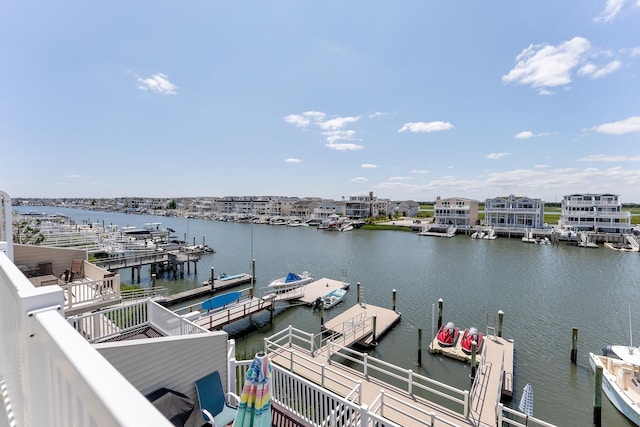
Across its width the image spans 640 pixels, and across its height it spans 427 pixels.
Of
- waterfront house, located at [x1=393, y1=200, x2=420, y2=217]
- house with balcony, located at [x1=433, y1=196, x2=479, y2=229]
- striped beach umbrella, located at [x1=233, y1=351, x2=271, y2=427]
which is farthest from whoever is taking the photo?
waterfront house, located at [x1=393, y1=200, x2=420, y2=217]

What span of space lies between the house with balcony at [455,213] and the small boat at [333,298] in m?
42.4

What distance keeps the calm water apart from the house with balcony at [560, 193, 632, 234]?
10053mm

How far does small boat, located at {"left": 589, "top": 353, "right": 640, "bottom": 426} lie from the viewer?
29.3 ft

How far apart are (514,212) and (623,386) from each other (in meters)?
51.1

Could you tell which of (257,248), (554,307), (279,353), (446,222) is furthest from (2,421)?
(446,222)

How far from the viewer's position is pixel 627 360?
10.5 metres

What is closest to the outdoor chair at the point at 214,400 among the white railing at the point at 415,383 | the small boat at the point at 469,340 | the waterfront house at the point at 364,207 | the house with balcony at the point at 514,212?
the white railing at the point at 415,383

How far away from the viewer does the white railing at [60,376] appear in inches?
30.3

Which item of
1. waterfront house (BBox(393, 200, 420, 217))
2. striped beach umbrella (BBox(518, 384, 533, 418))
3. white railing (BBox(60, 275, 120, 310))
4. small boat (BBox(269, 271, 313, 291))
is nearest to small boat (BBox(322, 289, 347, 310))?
small boat (BBox(269, 271, 313, 291))

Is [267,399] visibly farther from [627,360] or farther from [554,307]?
[554,307]

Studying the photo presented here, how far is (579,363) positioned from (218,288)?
1934cm

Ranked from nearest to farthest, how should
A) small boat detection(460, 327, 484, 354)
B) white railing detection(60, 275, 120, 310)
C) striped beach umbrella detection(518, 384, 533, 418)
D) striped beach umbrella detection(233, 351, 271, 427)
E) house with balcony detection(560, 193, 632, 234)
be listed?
striped beach umbrella detection(233, 351, 271, 427) → striped beach umbrella detection(518, 384, 533, 418) → white railing detection(60, 275, 120, 310) → small boat detection(460, 327, 484, 354) → house with balcony detection(560, 193, 632, 234)

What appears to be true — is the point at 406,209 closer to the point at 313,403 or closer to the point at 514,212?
the point at 514,212

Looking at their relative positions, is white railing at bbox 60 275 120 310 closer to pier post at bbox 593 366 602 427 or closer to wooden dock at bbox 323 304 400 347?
wooden dock at bbox 323 304 400 347
